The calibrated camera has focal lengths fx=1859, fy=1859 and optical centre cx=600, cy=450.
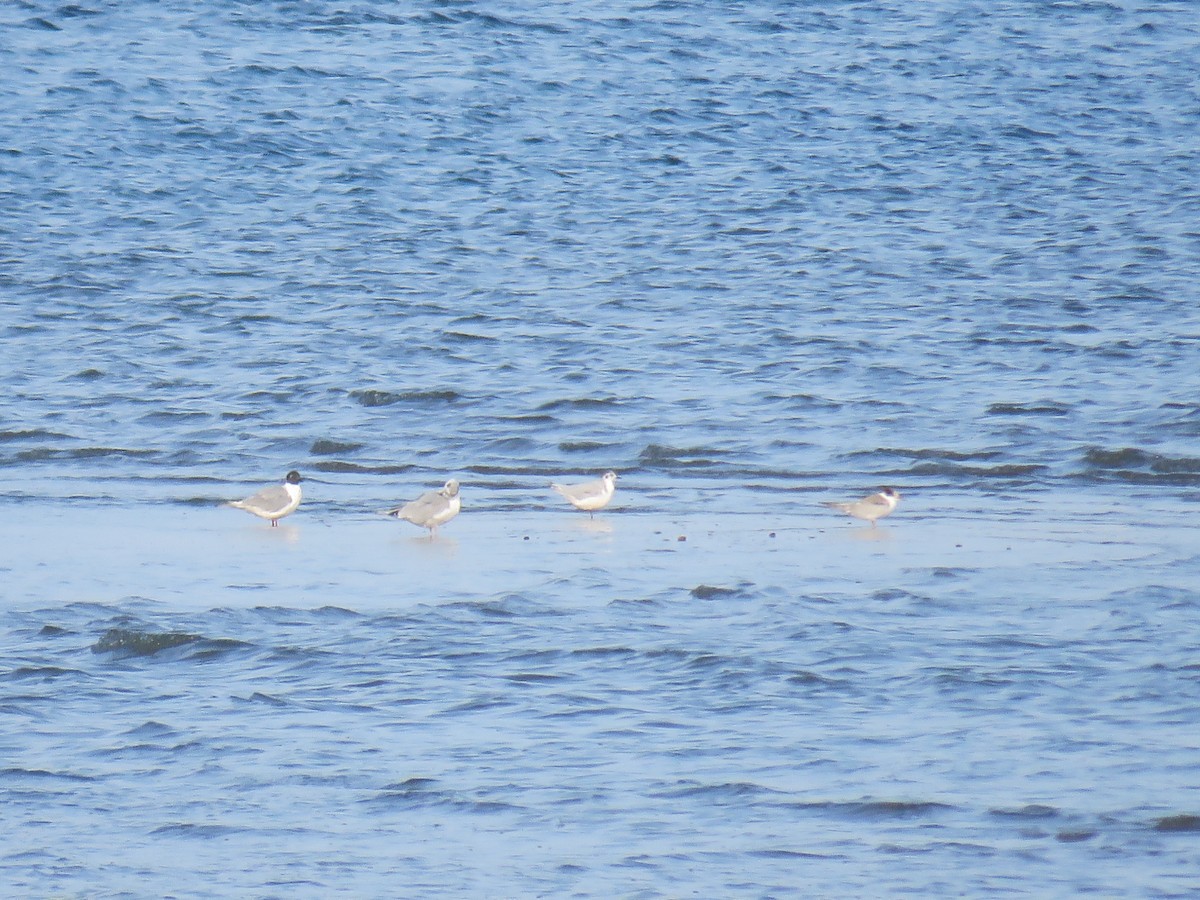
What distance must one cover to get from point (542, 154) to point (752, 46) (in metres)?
6.49

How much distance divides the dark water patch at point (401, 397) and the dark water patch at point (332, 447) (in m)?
1.21

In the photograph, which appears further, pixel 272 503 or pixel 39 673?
pixel 272 503

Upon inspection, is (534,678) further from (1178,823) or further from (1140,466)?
(1140,466)

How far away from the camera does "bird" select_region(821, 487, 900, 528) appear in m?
10.3

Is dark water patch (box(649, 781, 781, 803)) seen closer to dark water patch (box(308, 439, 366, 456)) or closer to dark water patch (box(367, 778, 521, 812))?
dark water patch (box(367, 778, 521, 812))

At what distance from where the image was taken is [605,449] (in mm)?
13227

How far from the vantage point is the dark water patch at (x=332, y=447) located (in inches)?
522

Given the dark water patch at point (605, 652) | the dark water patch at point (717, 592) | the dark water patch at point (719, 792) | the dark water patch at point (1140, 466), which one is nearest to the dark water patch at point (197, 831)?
the dark water patch at point (719, 792)

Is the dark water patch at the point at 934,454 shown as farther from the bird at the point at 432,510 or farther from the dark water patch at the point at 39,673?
the dark water patch at the point at 39,673

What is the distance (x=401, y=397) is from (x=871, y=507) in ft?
18.1

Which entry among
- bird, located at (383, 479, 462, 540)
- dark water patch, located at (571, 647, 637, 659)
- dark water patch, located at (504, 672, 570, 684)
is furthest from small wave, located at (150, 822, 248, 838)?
bird, located at (383, 479, 462, 540)

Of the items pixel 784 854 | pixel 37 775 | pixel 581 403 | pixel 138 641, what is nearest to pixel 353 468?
pixel 581 403

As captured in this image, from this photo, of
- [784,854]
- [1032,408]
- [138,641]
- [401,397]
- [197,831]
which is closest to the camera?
[784,854]

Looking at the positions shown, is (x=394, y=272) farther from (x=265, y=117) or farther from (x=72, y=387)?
(x=265, y=117)
